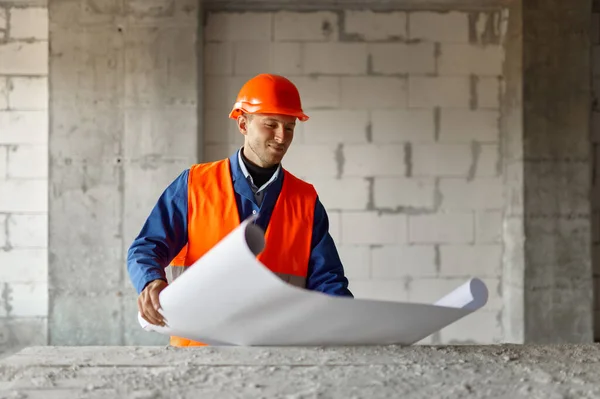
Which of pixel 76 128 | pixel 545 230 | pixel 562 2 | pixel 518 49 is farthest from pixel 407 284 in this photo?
pixel 76 128

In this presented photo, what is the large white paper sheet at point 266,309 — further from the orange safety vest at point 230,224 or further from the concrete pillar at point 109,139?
the concrete pillar at point 109,139

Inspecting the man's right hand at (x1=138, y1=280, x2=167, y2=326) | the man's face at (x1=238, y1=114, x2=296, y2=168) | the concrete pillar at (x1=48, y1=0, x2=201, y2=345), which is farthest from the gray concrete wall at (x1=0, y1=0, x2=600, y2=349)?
the man's right hand at (x1=138, y1=280, x2=167, y2=326)

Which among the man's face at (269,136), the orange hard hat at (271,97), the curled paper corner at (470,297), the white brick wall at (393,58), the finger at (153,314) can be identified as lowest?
the finger at (153,314)

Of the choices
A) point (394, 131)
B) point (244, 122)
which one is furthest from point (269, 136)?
point (394, 131)

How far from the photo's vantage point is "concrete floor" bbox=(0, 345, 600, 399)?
1397 millimetres

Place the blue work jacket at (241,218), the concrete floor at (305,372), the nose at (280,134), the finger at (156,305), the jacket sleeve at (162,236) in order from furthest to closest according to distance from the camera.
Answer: the nose at (280,134)
the blue work jacket at (241,218)
the jacket sleeve at (162,236)
the finger at (156,305)
the concrete floor at (305,372)

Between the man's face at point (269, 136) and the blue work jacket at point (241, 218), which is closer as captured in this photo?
the blue work jacket at point (241, 218)

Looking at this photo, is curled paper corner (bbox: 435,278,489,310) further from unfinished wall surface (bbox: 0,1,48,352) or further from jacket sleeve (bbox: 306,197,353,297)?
unfinished wall surface (bbox: 0,1,48,352)

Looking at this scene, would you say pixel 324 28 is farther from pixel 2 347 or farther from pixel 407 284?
pixel 2 347

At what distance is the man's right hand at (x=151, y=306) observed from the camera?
1.77m

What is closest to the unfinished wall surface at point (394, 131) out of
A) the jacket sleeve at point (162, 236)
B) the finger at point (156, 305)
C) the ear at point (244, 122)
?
the ear at point (244, 122)

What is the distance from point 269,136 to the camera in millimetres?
2381

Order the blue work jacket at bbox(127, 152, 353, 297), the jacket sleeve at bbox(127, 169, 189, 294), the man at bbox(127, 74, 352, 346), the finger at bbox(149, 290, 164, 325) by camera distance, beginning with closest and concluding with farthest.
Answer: the finger at bbox(149, 290, 164, 325) < the jacket sleeve at bbox(127, 169, 189, 294) < the blue work jacket at bbox(127, 152, 353, 297) < the man at bbox(127, 74, 352, 346)

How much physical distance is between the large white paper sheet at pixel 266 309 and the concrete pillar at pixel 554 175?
3.01 meters
